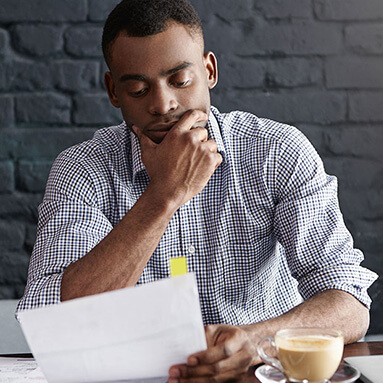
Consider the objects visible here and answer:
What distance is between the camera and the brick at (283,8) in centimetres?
181

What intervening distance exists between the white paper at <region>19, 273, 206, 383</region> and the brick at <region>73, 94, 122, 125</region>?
106 cm

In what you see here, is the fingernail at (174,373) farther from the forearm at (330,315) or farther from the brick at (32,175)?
the brick at (32,175)

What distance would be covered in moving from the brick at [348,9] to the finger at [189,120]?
0.66 meters

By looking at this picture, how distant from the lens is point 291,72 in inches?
72.0

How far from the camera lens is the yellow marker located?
1.43 meters

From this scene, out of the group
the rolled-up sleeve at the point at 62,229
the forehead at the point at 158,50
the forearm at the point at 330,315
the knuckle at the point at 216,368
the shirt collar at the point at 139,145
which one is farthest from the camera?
the shirt collar at the point at 139,145

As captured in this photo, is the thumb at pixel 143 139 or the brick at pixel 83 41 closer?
the thumb at pixel 143 139

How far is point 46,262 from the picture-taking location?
1.28 m

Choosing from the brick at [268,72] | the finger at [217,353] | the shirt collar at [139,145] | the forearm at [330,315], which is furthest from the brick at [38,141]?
the finger at [217,353]

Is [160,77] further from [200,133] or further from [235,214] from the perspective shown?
[235,214]

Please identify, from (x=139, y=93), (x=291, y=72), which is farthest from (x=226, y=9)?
(x=139, y=93)

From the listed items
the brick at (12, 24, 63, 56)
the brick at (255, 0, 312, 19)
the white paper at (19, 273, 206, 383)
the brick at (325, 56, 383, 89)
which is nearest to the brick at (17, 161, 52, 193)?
the brick at (12, 24, 63, 56)

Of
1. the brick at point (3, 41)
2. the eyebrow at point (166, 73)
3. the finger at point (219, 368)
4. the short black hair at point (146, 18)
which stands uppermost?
the short black hair at point (146, 18)

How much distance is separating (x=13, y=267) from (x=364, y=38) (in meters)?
1.23
